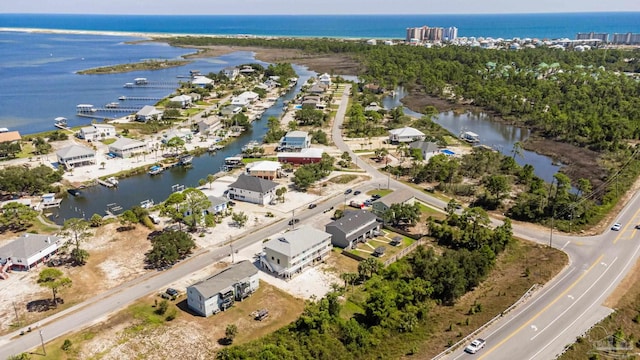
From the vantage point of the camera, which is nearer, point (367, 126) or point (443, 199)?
point (443, 199)

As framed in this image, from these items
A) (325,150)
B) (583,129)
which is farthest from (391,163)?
(583,129)

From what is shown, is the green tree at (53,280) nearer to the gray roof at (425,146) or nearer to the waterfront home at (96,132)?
the waterfront home at (96,132)

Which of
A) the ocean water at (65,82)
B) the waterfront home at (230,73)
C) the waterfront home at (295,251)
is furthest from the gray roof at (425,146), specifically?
the waterfront home at (230,73)


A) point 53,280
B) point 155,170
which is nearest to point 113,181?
point 155,170

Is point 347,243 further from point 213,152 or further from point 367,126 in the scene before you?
point 367,126

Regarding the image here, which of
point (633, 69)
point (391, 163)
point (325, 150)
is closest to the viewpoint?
point (391, 163)

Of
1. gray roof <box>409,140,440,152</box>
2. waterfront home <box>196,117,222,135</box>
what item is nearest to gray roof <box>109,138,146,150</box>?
waterfront home <box>196,117,222,135</box>

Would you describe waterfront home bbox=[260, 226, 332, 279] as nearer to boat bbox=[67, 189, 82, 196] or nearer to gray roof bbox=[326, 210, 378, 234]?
gray roof bbox=[326, 210, 378, 234]
